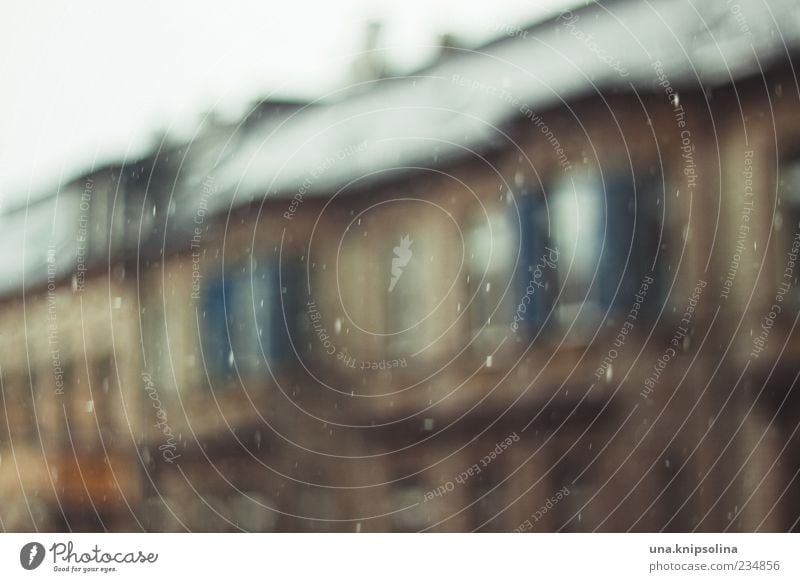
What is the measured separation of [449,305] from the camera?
33.9 inches

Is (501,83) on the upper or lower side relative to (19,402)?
upper

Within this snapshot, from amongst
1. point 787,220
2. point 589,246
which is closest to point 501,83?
point 589,246

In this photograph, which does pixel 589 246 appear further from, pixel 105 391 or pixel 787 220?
pixel 105 391

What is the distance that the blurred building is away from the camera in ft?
2.75

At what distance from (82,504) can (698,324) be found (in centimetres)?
55

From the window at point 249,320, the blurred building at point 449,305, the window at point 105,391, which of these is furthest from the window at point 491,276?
the window at point 105,391

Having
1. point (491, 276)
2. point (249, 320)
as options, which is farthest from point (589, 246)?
point (249, 320)

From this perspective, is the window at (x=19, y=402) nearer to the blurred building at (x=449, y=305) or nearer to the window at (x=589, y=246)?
the blurred building at (x=449, y=305)

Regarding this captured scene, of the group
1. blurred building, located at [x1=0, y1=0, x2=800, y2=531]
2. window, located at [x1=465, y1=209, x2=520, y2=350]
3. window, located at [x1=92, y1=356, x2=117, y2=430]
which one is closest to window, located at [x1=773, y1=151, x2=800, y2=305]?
blurred building, located at [x1=0, y1=0, x2=800, y2=531]

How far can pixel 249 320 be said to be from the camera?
88 cm

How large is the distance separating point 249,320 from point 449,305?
18cm

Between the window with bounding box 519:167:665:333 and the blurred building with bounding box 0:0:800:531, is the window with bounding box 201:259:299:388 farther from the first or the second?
the window with bounding box 519:167:665:333

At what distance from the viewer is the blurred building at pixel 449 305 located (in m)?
0.84
